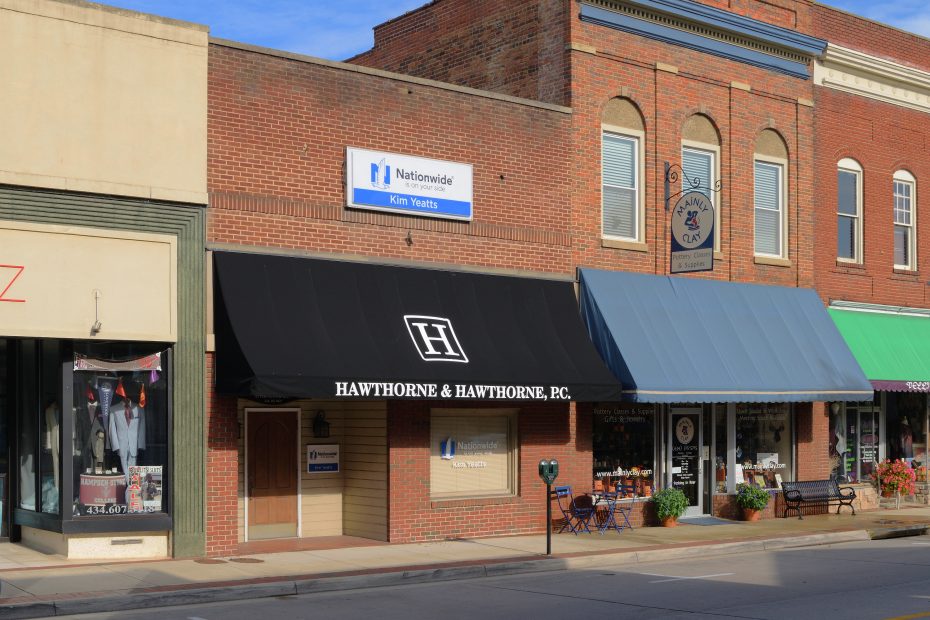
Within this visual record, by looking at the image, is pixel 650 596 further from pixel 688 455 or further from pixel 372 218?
pixel 688 455

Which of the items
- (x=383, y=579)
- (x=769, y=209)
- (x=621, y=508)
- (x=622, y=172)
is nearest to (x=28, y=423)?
(x=383, y=579)

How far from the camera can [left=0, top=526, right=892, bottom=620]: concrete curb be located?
1324cm

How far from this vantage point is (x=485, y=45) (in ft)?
80.1

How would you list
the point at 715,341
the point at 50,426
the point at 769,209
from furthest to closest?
1. the point at 769,209
2. the point at 715,341
3. the point at 50,426

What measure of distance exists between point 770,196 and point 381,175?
9.77 meters

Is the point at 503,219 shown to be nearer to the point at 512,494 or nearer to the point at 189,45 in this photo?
the point at 512,494

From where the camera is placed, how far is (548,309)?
832 inches

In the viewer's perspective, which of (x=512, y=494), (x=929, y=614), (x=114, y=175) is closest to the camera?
(x=929, y=614)

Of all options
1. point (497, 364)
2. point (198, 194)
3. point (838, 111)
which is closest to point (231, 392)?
point (198, 194)

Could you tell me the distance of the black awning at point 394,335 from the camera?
56.5ft

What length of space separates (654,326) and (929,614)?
32.5ft

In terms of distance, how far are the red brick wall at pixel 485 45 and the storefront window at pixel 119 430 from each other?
373 inches

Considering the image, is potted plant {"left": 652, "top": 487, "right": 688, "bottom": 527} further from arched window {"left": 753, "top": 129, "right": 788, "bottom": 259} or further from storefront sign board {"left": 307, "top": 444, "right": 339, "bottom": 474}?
storefront sign board {"left": 307, "top": 444, "right": 339, "bottom": 474}

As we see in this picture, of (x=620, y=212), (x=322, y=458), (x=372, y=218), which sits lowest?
(x=322, y=458)
